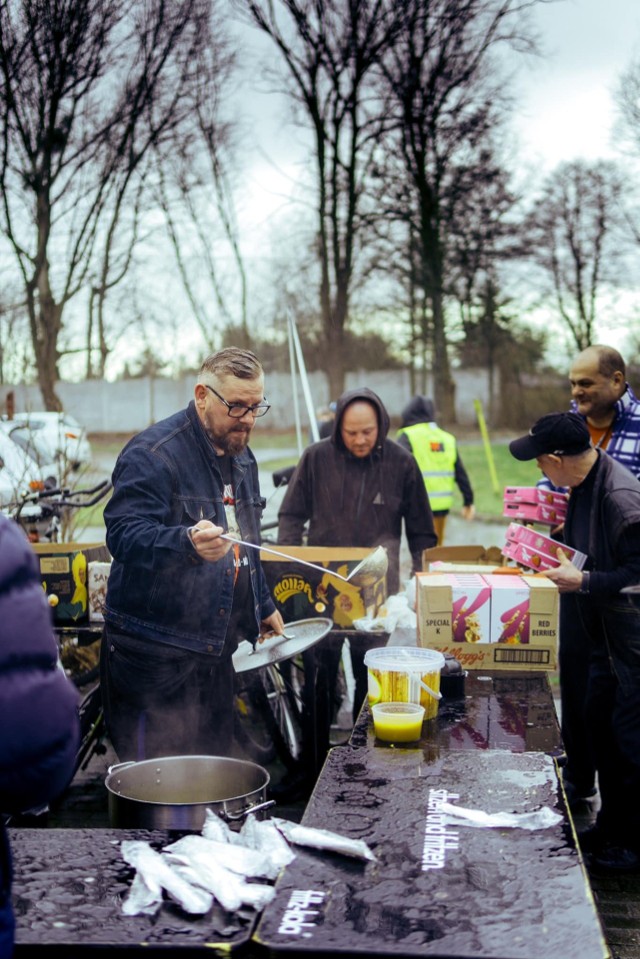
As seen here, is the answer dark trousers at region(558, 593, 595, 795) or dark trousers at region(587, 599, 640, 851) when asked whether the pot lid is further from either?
dark trousers at region(558, 593, 595, 795)

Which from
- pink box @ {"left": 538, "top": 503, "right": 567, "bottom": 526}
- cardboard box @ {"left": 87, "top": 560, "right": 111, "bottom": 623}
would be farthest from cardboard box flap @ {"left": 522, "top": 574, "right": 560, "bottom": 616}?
cardboard box @ {"left": 87, "top": 560, "right": 111, "bottom": 623}

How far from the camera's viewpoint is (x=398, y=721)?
254 cm

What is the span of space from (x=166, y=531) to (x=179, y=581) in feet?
0.96

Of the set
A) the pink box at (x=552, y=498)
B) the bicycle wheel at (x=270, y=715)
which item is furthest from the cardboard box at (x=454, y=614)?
the bicycle wheel at (x=270, y=715)

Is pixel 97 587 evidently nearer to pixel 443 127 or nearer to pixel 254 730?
pixel 254 730

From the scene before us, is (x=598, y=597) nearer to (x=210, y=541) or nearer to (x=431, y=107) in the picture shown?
(x=210, y=541)

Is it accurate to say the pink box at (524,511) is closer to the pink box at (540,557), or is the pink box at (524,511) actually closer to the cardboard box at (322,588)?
the pink box at (540,557)

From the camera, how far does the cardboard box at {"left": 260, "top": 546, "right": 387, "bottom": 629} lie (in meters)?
4.18

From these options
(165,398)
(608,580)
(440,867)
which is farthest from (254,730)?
(165,398)

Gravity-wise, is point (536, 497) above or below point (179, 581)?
above

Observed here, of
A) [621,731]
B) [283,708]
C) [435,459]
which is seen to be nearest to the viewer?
[621,731]

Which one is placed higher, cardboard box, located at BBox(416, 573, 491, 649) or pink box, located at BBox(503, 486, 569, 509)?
pink box, located at BBox(503, 486, 569, 509)

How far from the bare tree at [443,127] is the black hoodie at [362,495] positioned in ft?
29.4

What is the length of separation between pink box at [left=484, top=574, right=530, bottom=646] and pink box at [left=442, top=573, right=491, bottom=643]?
0.03 metres
